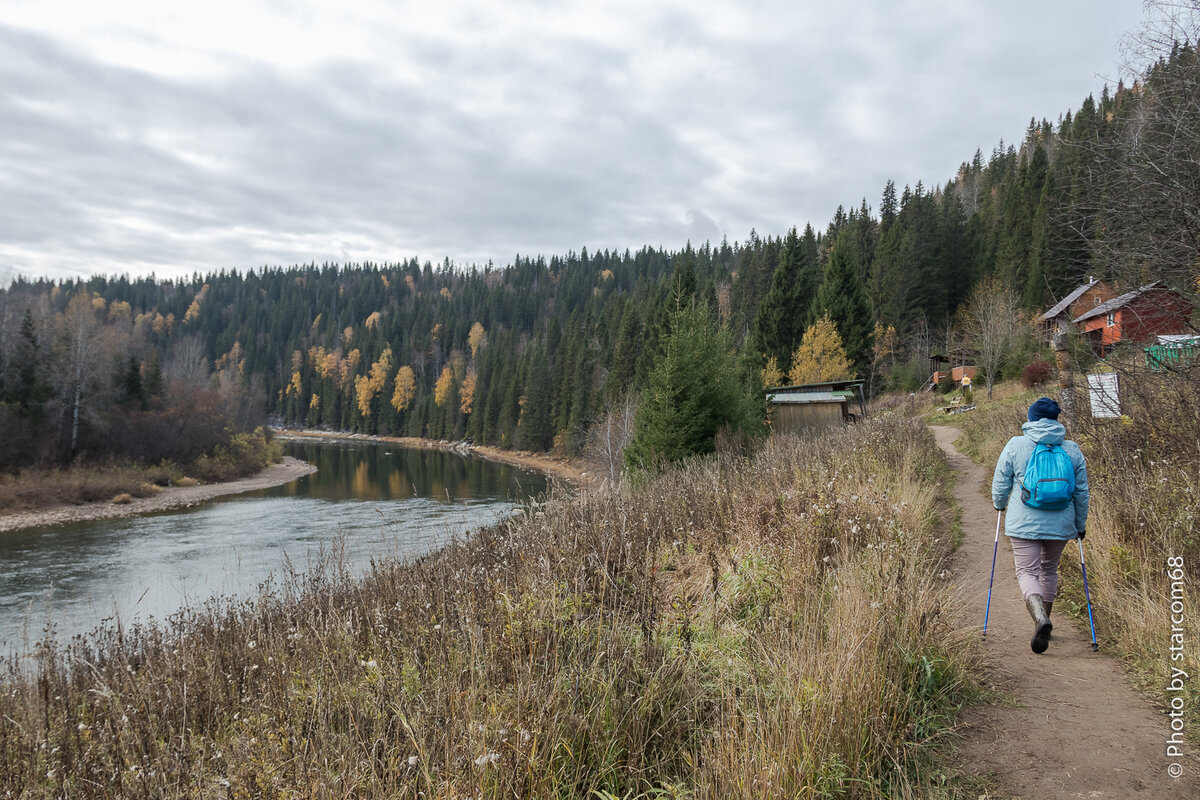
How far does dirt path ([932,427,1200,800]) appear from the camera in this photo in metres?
3.16

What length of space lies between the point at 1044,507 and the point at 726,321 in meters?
28.3

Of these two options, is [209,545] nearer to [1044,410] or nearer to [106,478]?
[106,478]

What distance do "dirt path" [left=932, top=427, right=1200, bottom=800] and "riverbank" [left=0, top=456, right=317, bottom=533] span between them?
37.2 m

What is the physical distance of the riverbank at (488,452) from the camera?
55094 millimetres

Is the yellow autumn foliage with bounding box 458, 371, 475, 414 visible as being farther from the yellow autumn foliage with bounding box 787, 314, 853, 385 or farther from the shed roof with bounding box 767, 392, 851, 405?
the shed roof with bounding box 767, 392, 851, 405

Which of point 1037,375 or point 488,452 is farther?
point 488,452

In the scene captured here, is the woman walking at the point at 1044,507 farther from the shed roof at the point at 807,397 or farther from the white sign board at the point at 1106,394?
the shed roof at the point at 807,397

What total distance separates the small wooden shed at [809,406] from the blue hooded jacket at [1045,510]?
17852 mm

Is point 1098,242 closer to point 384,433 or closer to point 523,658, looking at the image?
point 523,658

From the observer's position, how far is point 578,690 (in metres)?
3.44

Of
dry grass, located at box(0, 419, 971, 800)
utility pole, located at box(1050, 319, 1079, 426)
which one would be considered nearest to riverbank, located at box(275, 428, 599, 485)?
utility pole, located at box(1050, 319, 1079, 426)

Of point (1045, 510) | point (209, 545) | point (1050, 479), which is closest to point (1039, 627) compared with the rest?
point (1045, 510)

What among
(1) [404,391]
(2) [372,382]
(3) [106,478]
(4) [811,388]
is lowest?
(3) [106,478]

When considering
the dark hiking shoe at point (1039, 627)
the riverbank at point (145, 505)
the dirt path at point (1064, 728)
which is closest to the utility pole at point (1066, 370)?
the dirt path at point (1064, 728)
